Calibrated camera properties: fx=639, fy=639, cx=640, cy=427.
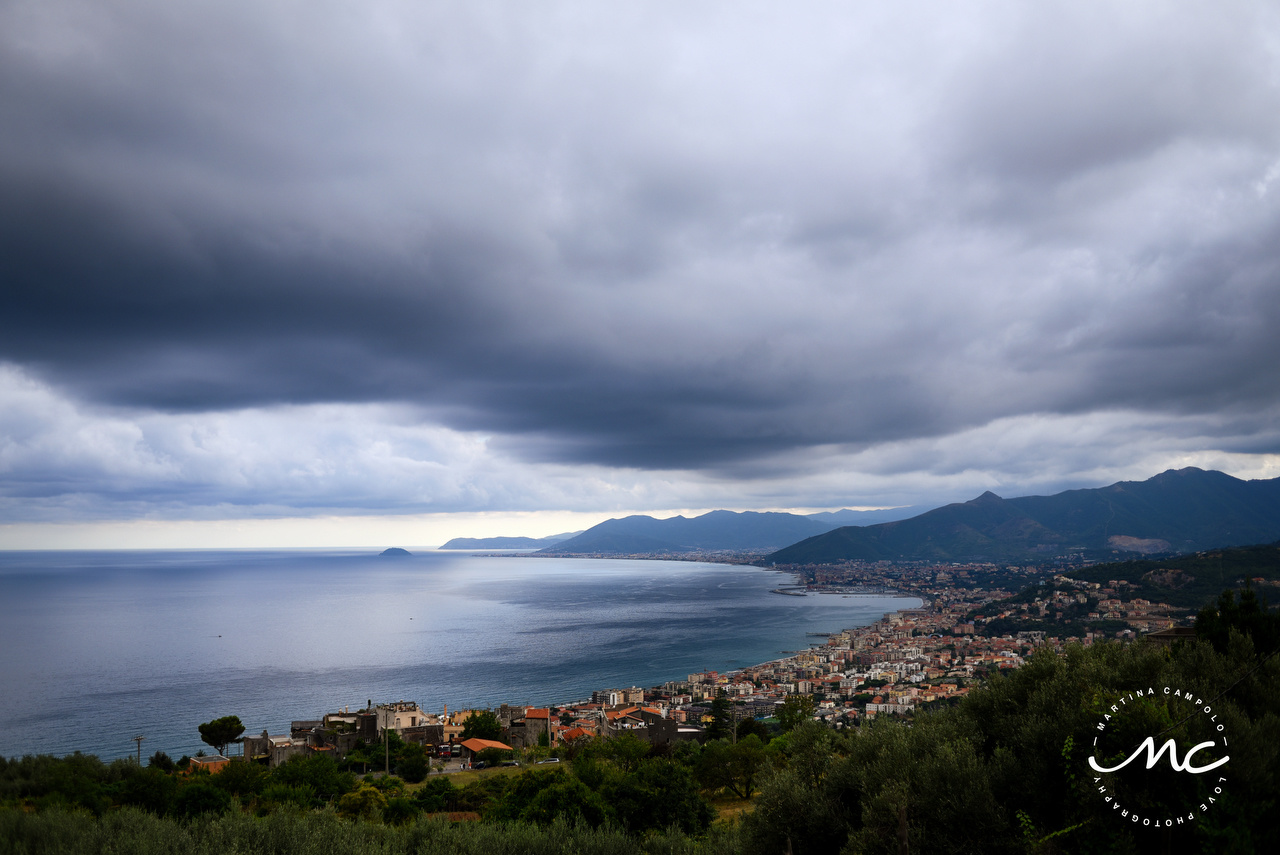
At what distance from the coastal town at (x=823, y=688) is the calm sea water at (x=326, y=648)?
20.4ft

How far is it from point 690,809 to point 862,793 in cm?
849

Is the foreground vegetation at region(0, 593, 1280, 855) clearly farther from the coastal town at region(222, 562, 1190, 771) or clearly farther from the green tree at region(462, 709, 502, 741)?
the green tree at region(462, 709, 502, 741)

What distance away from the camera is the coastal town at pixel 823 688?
29.5 m

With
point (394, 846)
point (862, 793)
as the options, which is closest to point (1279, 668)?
point (862, 793)

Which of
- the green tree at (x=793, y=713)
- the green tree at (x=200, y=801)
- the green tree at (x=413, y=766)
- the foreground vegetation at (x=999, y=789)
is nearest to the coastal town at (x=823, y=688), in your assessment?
the green tree at (x=793, y=713)

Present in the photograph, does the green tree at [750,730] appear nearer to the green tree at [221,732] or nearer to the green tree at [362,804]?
the green tree at [362,804]

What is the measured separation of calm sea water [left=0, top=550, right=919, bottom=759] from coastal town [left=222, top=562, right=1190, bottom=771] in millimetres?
6204

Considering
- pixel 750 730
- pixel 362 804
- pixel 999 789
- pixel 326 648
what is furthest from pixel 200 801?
pixel 326 648

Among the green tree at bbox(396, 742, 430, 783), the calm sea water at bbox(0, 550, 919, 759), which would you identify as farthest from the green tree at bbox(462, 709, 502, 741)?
the calm sea water at bbox(0, 550, 919, 759)

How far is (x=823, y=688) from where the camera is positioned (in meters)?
46.5

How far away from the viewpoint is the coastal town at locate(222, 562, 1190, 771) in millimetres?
29469

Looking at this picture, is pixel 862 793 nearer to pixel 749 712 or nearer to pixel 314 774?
pixel 314 774

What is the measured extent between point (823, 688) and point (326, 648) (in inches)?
2004

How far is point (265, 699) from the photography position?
146ft
